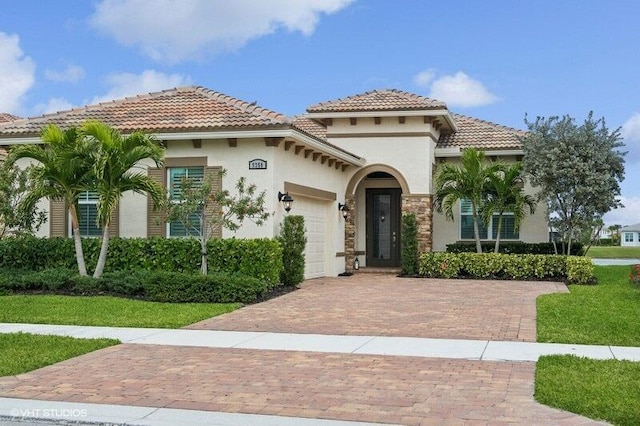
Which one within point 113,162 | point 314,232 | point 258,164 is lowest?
point 314,232

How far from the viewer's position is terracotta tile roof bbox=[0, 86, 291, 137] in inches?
697

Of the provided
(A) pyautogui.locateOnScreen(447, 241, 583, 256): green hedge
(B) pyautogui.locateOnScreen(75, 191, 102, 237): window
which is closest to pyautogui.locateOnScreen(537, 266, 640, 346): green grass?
(A) pyautogui.locateOnScreen(447, 241, 583, 256): green hedge

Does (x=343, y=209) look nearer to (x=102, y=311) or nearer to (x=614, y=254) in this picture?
(x=102, y=311)

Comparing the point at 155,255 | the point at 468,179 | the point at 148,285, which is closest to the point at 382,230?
the point at 468,179

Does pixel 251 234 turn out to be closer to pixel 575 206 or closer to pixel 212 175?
pixel 212 175

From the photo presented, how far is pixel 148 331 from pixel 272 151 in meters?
7.12

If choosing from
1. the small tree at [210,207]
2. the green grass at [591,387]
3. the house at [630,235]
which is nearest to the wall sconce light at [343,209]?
the small tree at [210,207]

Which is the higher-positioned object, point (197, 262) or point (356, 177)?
point (356, 177)

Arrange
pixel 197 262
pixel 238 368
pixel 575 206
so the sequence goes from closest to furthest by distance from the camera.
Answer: pixel 238 368 < pixel 197 262 < pixel 575 206

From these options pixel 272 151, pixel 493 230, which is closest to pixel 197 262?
pixel 272 151

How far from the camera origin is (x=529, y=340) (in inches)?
415

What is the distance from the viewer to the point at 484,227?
2445 cm

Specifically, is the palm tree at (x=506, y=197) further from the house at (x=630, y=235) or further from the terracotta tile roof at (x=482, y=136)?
the house at (x=630, y=235)

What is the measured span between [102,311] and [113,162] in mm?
3999
